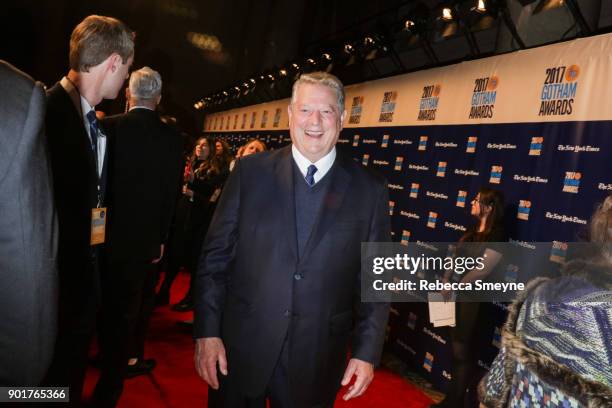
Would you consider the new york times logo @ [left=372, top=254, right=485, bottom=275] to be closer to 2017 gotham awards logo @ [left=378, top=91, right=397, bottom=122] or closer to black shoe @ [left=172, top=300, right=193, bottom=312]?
2017 gotham awards logo @ [left=378, top=91, right=397, bottom=122]

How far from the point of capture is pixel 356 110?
682 cm

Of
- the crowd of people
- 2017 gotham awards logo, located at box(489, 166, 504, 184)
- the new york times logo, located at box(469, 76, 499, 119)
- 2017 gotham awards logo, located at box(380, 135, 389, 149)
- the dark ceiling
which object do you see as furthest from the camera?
the dark ceiling

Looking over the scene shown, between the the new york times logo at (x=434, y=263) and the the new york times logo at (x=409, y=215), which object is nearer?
the the new york times logo at (x=434, y=263)

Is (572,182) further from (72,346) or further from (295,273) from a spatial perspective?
(72,346)

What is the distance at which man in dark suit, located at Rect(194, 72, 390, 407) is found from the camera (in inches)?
68.1

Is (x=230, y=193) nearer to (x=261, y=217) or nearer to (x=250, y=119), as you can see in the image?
(x=261, y=217)

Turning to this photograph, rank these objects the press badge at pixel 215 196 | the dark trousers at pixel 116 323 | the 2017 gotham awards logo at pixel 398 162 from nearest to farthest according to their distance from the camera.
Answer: the dark trousers at pixel 116 323 < the press badge at pixel 215 196 < the 2017 gotham awards logo at pixel 398 162

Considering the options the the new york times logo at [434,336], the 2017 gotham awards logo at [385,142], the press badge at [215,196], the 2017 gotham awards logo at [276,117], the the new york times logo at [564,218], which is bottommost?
the the new york times logo at [434,336]

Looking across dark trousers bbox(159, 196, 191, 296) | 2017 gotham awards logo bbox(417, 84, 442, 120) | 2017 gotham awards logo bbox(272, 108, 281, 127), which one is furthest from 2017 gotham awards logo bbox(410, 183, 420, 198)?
2017 gotham awards logo bbox(272, 108, 281, 127)

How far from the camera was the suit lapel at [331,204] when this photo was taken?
1743 mm

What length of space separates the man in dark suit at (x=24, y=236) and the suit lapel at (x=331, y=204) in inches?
36.5

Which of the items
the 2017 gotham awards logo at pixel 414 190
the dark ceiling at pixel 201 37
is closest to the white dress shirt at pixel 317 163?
the 2017 gotham awards logo at pixel 414 190

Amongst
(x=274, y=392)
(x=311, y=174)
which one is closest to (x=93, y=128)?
(x=311, y=174)

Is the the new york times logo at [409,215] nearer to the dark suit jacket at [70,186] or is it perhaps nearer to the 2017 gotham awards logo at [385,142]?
the 2017 gotham awards logo at [385,142]
